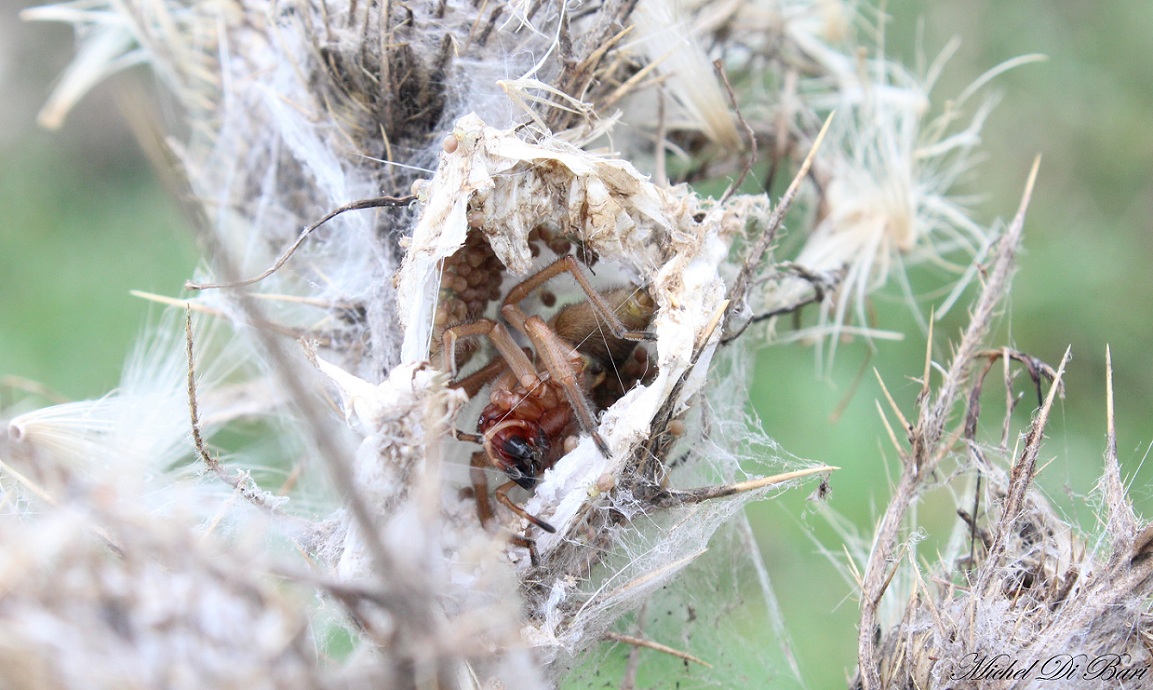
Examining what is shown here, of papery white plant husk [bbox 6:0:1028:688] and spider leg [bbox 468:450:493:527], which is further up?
papery white plant husk [bbox 6:0:1028:688]

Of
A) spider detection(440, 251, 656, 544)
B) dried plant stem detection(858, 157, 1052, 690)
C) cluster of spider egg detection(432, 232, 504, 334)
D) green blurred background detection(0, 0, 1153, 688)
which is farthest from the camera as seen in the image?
green blurred background detection(0, 0, 1153, 688)

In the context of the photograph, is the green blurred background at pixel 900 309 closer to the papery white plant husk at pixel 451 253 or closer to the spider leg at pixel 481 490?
the papery white plant husk at pixel 451 253

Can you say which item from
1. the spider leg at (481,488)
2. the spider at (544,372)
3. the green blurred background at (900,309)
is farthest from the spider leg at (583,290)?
the green blurred background at (900,309)

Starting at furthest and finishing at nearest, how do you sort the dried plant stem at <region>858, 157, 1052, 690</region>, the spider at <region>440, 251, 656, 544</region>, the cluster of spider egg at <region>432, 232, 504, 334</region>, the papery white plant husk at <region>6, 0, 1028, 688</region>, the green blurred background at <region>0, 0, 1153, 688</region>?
the green blurred background at <region>0, 0, 1153, 688</region>, the cluster of spider egg at <region>432, 232, 504, 334</region>, the spider at <region>440, 251, 656, 544</region>, the dried plant stem at <region>858, 157, 1052, 690</region>, the papery white plant husk at <region>6, 0, 1028, 688</region>

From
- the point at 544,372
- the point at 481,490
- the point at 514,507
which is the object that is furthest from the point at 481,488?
the point at 544,372

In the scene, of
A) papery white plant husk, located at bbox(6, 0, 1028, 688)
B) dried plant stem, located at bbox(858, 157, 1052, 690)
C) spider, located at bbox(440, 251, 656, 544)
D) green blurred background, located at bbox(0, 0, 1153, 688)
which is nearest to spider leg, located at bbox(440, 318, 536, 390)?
spider, located at bbox(440, 251, 656, 544)

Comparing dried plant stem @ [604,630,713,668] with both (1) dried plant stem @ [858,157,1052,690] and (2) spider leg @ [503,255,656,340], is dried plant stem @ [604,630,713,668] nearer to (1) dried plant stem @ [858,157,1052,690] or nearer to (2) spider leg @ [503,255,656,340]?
(1) dried plant stem @ [858,157,1052,690]
